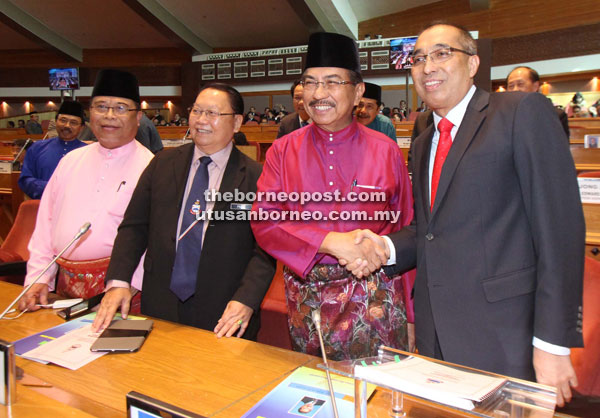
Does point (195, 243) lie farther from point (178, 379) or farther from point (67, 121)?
point (67, 121)

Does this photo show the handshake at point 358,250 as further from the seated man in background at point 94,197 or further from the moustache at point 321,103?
the seated man in background at point 94,197

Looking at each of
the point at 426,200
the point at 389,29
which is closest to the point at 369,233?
the point at 426,200

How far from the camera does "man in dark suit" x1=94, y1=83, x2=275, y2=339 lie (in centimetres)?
178

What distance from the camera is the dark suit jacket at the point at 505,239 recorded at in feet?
3.80

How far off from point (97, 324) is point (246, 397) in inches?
28.6

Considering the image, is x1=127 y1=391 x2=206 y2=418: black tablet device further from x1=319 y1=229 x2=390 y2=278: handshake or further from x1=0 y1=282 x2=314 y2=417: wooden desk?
x1=319 y1=229 x2=390 y2=278: handshake

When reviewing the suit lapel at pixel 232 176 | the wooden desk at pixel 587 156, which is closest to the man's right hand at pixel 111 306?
the suit lapel at pixel 232 176

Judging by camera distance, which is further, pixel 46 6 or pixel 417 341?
pixel 46 6

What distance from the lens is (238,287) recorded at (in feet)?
5.99

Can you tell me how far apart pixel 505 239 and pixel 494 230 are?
0.04m

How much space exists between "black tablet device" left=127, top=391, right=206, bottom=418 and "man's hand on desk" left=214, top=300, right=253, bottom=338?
66 cm

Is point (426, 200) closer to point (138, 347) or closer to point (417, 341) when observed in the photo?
point (417, 341)

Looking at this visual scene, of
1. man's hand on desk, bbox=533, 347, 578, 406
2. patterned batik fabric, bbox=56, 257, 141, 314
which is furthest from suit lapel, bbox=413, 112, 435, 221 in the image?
patterned batik fabric, bbox=56, 257, 141, 314

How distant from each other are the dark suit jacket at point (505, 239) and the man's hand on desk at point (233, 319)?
640mm
